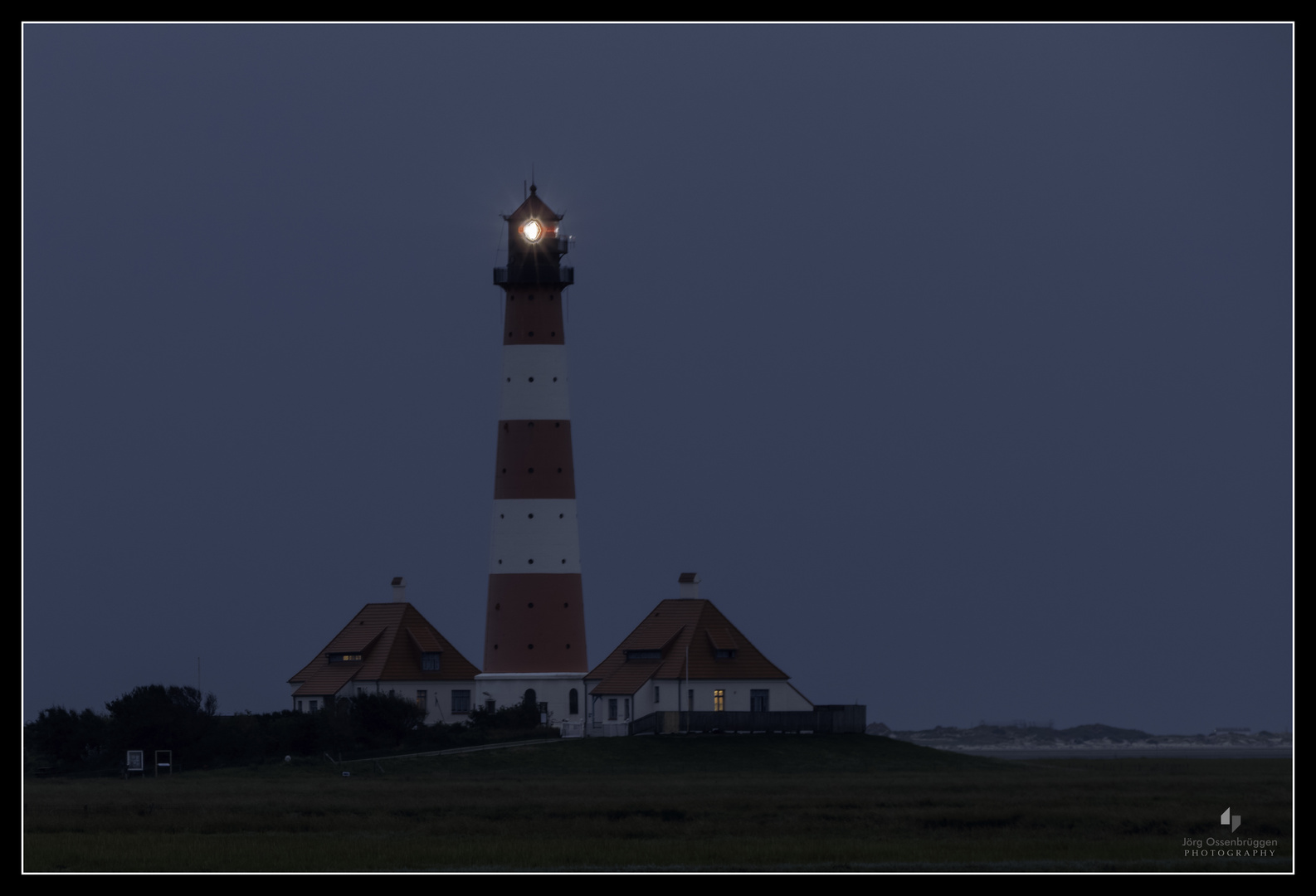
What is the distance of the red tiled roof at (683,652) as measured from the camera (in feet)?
242

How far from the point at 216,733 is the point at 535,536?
44.4ft

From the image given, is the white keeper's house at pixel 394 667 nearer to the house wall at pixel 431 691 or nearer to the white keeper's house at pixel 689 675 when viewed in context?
the house wall at pixel 431 691

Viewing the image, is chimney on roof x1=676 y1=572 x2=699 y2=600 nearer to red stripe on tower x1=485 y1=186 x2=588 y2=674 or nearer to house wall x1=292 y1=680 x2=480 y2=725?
red stripe on tower x1=485 y1=186 x2=588 y2=674

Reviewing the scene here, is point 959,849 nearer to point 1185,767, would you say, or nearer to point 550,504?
point 1185,767

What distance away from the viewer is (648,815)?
44.8 m

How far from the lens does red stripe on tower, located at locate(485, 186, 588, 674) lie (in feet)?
241

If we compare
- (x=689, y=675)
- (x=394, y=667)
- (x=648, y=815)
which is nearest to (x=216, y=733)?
(x=394, y=667)

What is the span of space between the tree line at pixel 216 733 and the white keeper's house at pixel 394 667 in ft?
14.9

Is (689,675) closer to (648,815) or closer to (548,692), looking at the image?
(548,692)

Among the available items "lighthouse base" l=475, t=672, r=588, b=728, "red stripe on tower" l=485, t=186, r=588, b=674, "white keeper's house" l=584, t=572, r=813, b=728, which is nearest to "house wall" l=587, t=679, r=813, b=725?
"white keeper's house" l=584, t=572, r=813, b=728

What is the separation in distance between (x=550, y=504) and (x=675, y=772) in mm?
15087

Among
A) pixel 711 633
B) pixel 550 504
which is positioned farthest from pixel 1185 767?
pixel 550 504

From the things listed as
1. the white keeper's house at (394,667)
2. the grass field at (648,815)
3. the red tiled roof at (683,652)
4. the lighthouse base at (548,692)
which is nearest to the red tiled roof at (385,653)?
the white keeper's house at (394,667)

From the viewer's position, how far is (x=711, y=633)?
75062 millimetres
